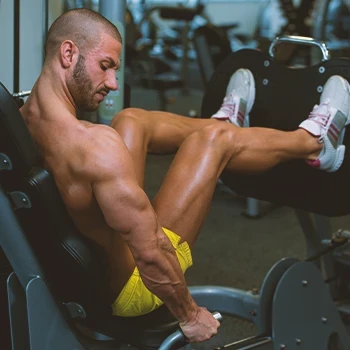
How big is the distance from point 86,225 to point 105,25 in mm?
436

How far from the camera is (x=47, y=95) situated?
1412 mm

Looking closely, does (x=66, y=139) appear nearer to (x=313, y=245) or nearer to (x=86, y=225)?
(x=86, y=225)

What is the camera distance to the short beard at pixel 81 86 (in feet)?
4.64

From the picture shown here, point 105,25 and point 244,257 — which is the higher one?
point 105,25

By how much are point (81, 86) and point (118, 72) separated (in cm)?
83

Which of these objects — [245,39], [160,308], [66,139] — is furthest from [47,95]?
[245,39]

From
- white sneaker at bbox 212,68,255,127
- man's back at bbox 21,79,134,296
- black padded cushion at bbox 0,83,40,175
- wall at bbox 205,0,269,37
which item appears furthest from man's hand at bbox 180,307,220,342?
wall at bbox 205,0,269,37

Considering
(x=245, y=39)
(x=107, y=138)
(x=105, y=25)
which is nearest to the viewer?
(x=107, y=138)

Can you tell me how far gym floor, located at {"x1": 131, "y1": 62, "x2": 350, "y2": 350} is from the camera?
2.65m

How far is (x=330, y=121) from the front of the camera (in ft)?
6.19

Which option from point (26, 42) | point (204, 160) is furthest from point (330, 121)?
point (26, 42)

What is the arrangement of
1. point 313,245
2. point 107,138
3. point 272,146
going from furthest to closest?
point 313,245
point 272,146
point 107,138

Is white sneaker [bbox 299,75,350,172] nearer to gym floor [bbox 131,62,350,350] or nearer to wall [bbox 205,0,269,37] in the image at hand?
gym floor [bbox 131,62,350,350]

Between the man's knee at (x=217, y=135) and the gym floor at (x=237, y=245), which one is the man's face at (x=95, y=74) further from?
the gym floor at (x=237, y=245)
